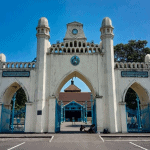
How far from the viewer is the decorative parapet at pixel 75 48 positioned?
52.5 ft

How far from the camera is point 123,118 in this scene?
14.7m

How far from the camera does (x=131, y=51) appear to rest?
24938 mm

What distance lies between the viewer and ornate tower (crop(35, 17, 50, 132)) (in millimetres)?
14500

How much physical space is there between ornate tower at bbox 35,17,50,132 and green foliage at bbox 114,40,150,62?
39.5 feet

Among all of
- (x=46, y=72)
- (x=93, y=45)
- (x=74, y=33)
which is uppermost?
(x=74, y=33)

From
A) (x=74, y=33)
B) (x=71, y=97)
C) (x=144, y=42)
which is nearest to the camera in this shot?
(x=74, y=33)

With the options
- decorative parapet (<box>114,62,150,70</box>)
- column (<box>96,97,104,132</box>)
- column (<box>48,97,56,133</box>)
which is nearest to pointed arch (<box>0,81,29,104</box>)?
column (<box>48,97,56,133</box>)

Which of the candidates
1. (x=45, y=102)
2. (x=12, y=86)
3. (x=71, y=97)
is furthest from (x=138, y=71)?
(x=71, y=97)

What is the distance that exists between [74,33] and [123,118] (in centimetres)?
879

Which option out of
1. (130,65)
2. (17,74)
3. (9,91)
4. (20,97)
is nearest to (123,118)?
(130,65)

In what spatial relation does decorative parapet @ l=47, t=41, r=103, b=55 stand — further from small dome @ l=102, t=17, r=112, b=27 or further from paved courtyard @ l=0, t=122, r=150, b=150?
paved courtyard @ l=0, t=122, r=150, b=150

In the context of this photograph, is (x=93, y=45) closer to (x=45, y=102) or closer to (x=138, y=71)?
→ (x=138, y=71)

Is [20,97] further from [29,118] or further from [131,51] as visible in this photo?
[131,51]

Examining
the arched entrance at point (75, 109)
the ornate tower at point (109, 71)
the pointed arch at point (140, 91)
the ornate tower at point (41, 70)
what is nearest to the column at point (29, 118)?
the ornate tower at point (41, 70)
